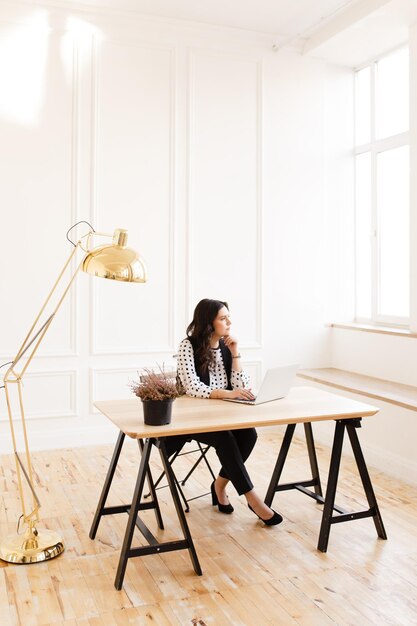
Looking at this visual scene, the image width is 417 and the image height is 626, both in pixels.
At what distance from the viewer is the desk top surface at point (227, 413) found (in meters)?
2.92

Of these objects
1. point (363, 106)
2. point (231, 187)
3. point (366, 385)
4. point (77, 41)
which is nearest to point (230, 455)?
point (366, 385)

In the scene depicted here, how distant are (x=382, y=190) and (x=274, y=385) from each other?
10.8 feet

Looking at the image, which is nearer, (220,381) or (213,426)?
(213,426)

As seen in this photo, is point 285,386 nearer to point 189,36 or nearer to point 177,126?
point 177,126

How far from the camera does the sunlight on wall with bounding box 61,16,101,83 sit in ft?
17.2

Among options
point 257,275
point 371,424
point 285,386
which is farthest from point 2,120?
point 371,424

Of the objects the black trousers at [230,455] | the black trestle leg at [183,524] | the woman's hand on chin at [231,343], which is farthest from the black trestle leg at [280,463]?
the black trestle leg at [183,524]

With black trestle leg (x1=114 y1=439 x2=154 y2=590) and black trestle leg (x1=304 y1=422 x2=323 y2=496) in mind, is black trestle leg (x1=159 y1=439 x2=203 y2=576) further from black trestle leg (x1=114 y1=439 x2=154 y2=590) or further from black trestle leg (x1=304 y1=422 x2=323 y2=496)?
black trestle leg (x1=304 y1=422 x2=323 y2=496)

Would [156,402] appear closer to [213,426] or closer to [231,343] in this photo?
[213,426]

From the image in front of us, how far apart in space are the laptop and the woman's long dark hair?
1.14ft

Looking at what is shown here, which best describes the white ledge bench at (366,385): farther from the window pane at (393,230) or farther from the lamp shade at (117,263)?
the lamp shade at (117,263)

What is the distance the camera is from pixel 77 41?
5.27m

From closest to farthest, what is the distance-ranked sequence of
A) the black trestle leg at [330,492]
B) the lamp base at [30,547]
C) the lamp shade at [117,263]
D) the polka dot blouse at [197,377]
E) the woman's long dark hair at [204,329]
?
the lamp shade at [117,263], the lamp base at [30,547], the black trestle leg at [330,492], the polka dot blouse at [197,377], the woman's long dark hair at [204,329]

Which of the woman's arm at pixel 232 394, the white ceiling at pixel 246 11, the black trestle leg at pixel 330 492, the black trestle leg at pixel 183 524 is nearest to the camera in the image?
the black trestle leg at pixel 183 524
